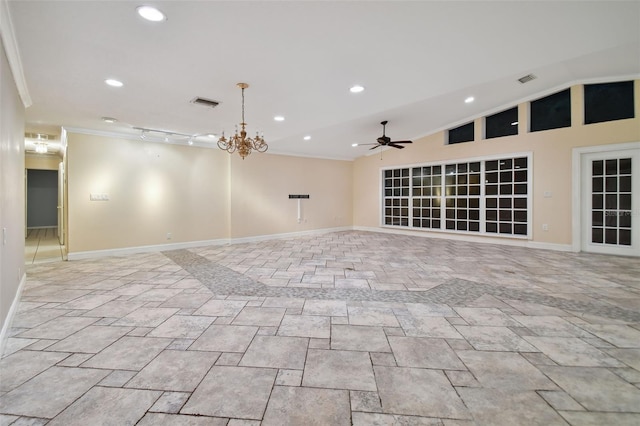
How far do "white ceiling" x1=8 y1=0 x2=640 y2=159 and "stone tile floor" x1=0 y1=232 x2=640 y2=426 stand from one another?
8.19 feet

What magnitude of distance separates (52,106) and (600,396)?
6.48 metres

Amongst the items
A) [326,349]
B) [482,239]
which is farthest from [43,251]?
[482,239]

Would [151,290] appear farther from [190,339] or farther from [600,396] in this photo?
[600,396]

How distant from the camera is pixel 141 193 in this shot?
5.85 metres

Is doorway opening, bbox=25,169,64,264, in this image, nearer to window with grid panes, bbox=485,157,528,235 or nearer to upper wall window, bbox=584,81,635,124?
window with grid panes, bbox=485,157,528,235

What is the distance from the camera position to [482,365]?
1.85 meters

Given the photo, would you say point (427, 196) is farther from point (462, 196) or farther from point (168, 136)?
point (168, 136)

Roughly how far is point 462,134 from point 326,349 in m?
7.17

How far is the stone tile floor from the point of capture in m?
1.46

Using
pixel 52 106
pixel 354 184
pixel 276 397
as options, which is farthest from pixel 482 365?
pixel 354 184

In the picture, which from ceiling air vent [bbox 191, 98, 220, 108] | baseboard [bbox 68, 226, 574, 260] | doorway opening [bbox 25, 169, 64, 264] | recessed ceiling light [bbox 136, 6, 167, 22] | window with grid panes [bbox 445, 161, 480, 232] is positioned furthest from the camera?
doorway opening [bbox 25, 169, 64, 264]

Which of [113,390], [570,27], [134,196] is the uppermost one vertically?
[570,27]

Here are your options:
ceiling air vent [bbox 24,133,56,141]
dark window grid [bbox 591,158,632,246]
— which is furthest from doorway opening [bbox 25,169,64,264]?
dark window grid [bbox 591,158,632,246]

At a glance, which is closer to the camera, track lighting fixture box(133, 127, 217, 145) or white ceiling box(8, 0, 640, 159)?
white ceiling box(8, 0, 640, 159)
